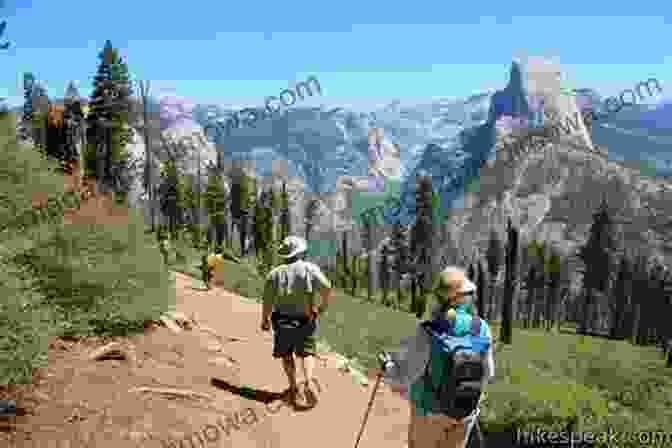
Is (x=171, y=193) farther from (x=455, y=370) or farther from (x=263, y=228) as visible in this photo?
(x=455, y=370)

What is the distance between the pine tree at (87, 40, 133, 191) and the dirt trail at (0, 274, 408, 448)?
43.5 m

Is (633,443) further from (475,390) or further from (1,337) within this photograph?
(1,337)

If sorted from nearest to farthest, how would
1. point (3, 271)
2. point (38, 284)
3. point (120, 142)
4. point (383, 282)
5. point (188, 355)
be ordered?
1. point (3, 271)
2. point (38, 284)
3. point (188, 355)
4. point (120, 142)
5. point (383, 282)

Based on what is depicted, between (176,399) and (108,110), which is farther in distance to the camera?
(108,110)

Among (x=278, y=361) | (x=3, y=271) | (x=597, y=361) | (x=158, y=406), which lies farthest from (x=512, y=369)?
(x=597, y=361)

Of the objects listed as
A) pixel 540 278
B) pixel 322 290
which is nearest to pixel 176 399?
pixel 322 290

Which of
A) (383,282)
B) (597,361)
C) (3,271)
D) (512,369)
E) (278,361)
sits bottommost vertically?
(383,282)

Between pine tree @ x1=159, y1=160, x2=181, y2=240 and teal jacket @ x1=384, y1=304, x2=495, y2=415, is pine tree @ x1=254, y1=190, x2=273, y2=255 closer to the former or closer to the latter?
pine tree @ x1=159, y1=160, x2=181, y2=240

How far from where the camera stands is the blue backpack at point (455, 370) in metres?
4.65

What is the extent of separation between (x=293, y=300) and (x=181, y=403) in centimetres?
185

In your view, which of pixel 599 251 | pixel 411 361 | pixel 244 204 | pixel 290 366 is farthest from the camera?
pixel 244 204

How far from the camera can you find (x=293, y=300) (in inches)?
289

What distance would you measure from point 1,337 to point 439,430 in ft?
14.7

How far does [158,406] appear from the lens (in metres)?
6.54
